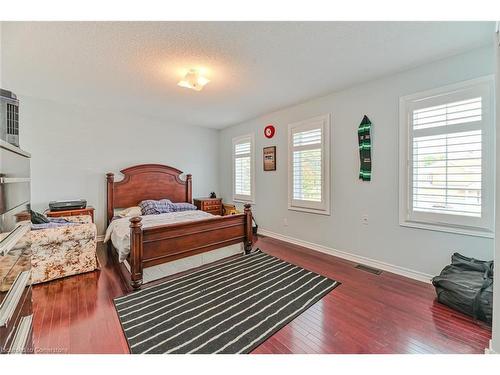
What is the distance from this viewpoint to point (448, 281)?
202cm

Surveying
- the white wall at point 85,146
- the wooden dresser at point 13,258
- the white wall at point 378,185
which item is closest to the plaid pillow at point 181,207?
the white wall at point 85,146

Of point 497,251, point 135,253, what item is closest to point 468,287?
point 497,251

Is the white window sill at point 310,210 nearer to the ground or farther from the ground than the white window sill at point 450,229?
farther from the ground

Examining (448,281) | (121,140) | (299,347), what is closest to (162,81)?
(121,140)

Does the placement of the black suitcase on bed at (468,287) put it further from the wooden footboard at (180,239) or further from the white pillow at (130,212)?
the white pillow at (130,212)

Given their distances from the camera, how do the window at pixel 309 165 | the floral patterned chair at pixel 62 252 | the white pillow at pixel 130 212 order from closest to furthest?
the floral patterned chair at pixel 62 252, the window at pixel 309 165, the white pillow at pixel 130 212

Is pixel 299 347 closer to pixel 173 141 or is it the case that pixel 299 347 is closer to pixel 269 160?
pixel 269 160

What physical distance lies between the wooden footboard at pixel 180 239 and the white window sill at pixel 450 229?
6.98 ft

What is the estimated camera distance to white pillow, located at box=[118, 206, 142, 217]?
3.89 metres

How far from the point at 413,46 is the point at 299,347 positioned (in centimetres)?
288

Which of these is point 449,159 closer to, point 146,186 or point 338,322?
point 338,322

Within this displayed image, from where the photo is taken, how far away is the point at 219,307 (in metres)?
2.03

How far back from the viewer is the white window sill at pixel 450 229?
2.16 meters

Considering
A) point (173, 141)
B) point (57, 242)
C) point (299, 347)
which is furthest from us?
point (173, 141)
